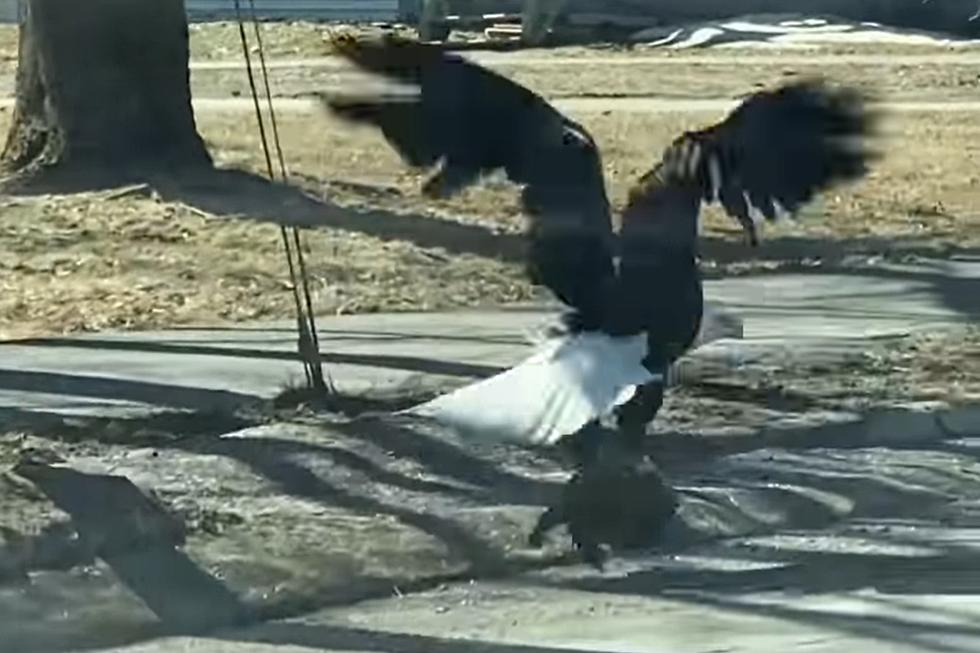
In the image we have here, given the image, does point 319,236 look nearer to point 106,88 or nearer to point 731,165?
point 106,88

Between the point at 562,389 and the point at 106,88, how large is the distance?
8.52 m

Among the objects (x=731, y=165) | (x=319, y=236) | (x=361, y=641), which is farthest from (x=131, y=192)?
(x=361, y=641)

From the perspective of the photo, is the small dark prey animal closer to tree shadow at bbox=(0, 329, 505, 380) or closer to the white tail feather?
the white tail feather

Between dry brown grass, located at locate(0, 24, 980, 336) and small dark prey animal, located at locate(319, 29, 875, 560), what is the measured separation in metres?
0.42

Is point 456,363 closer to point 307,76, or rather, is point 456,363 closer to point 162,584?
point 162,584

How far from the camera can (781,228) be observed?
1490 cm

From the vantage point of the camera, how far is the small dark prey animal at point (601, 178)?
7211 millimetres

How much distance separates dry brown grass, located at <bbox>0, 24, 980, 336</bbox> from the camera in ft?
40.2

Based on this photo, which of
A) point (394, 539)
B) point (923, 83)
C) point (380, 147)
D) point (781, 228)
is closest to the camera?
point (394, 539)

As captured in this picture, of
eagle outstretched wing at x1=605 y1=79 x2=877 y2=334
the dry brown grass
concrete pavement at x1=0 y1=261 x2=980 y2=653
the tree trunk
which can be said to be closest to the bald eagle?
eagle outstretched wing at x1=605 y1=79 x2=877 y2=334

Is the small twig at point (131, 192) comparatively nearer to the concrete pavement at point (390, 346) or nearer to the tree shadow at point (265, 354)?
the concrete pavement at point (390, 346)

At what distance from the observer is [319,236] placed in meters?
14.0

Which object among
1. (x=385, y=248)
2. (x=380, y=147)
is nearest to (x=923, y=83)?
(x=380, y=147)

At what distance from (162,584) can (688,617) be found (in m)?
1.49
